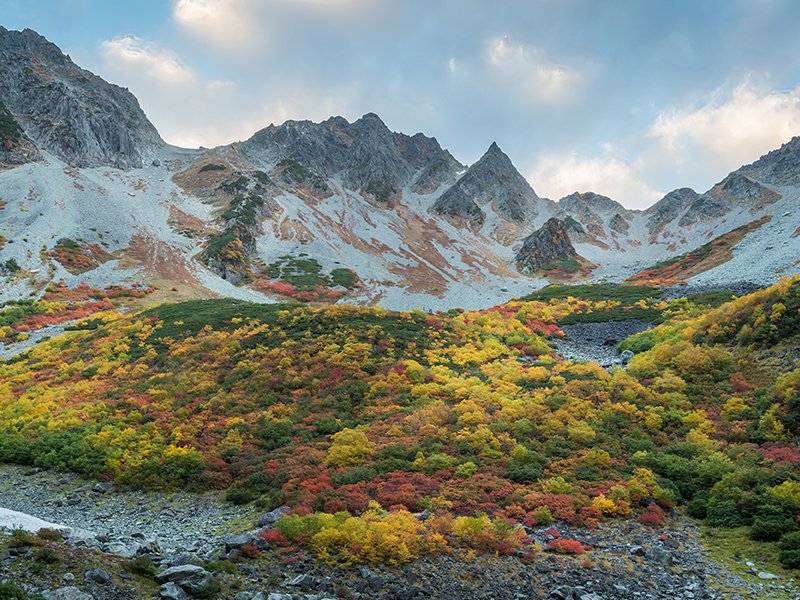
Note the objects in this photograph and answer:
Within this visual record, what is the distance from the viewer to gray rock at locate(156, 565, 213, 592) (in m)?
10.1

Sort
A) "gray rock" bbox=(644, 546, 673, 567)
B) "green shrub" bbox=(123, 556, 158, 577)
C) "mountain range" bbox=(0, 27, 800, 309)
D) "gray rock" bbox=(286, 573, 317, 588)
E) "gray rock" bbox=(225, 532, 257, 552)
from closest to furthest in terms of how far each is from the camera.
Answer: "green shrub" bbox=(123, 556, 158, 577) < "gray rock" bbox=(286, 573, 317, 588) < "gray rock" bbox=(225, 532, 257, 552) < "gray rock" bbox=(644, 546, 673, 567) < "mountain range" bbox=(0, 27, 800, 309)

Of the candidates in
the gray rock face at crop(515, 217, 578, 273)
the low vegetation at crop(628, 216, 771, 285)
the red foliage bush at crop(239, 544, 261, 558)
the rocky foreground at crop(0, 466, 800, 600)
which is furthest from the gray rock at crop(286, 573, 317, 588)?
the gray rock face at crop(515, 217, 578, 273)

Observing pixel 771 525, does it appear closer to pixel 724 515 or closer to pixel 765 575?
pixel 724 515

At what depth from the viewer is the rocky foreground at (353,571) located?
9578 mm

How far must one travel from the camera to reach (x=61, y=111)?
454 feet

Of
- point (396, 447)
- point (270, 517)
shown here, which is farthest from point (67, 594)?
point (396, 447)

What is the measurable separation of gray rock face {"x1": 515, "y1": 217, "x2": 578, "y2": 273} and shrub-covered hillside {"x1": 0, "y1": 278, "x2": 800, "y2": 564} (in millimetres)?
113186

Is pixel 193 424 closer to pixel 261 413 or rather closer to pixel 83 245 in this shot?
pixel 261 413

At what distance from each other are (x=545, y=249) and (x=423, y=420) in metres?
139

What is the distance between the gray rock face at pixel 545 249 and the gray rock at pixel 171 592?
468ft

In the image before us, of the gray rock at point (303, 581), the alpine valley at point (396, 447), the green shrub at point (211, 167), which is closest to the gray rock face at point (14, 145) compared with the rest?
the green shrub at point (211, 167)

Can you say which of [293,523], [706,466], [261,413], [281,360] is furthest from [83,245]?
[706,466]

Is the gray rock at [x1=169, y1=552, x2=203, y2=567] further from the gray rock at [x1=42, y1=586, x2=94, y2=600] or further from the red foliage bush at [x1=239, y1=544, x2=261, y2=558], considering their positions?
the gray rock at [x1=42, y1=586, x2=94, y2=600]

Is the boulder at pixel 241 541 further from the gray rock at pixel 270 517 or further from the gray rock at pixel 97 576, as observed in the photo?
the gray rock at pixel 97 576
